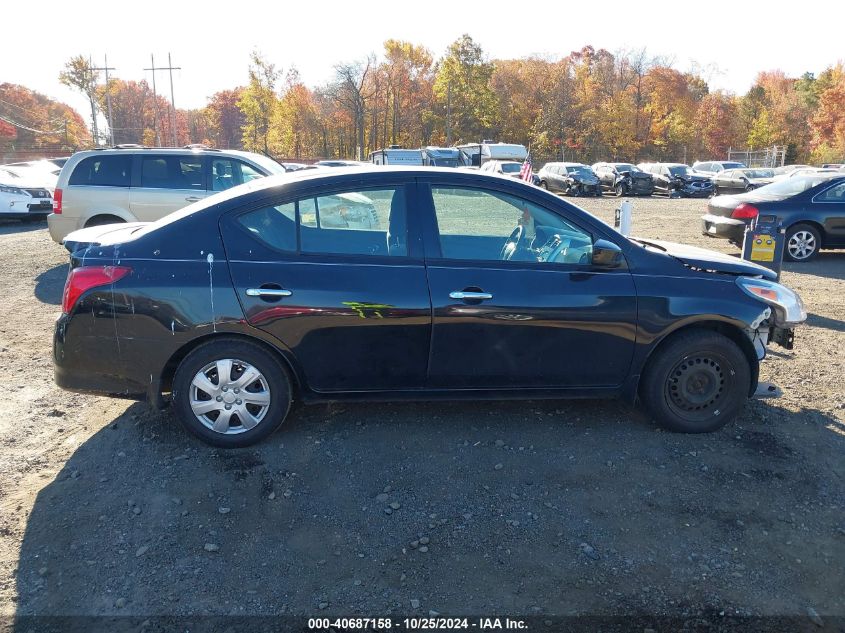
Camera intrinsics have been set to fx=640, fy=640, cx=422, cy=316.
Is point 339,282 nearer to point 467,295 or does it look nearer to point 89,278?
point 467,295

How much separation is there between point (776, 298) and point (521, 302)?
71.9 inches

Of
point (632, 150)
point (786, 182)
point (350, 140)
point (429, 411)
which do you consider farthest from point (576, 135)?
point (429, 411)

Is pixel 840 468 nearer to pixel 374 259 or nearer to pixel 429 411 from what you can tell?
pixel 429 411

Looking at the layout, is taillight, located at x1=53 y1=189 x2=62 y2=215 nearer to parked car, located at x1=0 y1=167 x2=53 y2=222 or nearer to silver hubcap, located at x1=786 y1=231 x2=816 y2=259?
parked car, located at x1=0 y1=167 x2=53 y2=222

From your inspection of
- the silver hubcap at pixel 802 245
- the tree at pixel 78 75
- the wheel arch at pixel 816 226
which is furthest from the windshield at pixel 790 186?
the tree at pixel 78 75

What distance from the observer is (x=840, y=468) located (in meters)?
3.88

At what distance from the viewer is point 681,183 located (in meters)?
31.9

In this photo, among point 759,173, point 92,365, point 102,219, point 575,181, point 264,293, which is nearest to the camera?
point 264,293

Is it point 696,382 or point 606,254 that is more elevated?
point 606,254

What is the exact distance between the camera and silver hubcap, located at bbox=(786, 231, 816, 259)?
11.0 m

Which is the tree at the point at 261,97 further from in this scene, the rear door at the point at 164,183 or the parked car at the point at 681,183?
the rear door at the point at 164,183

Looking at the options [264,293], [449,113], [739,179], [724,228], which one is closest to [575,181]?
[739,179]

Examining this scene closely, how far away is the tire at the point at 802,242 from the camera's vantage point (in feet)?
36.0

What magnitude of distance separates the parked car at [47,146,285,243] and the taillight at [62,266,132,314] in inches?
228
